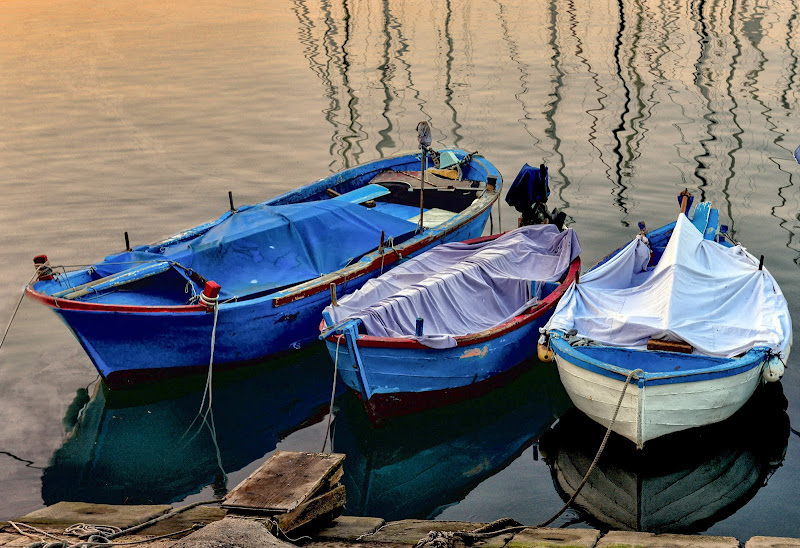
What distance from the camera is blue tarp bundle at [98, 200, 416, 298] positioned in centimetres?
1429

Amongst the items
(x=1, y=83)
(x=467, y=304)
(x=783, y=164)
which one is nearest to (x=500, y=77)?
(x=783, y=164)

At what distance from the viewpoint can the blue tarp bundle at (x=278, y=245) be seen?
1429 centimetres

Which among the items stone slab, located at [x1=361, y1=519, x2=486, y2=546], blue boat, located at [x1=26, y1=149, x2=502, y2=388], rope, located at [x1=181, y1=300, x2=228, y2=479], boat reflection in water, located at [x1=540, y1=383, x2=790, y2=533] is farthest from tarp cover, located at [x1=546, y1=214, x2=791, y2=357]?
rope, located at [x1=181, y1=300, x2=228, y2=479]

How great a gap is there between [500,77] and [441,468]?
84.0 ft

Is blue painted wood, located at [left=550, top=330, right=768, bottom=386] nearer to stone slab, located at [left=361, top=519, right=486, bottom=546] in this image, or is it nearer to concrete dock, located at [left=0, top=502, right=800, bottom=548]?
concrete dock, located at [left=0, top=502, right=800, bottom=548]

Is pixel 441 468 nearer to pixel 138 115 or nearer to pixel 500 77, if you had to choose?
pixel 138 115

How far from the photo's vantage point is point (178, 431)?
43.3 feet

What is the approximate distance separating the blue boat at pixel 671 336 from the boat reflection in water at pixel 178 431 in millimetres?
4210

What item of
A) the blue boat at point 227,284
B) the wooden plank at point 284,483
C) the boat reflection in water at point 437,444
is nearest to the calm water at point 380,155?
the boat reflection in water at point 437,444

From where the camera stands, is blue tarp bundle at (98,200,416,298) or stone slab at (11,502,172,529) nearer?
stone slab at (11,502,172,529)

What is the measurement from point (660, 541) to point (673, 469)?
10.9ft

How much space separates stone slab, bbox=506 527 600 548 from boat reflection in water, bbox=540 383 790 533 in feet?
6.84

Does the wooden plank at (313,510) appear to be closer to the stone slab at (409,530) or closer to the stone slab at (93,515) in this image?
the stone slab at (409,530)

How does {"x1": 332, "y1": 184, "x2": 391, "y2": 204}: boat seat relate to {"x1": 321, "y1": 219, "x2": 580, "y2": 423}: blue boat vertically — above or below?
above
